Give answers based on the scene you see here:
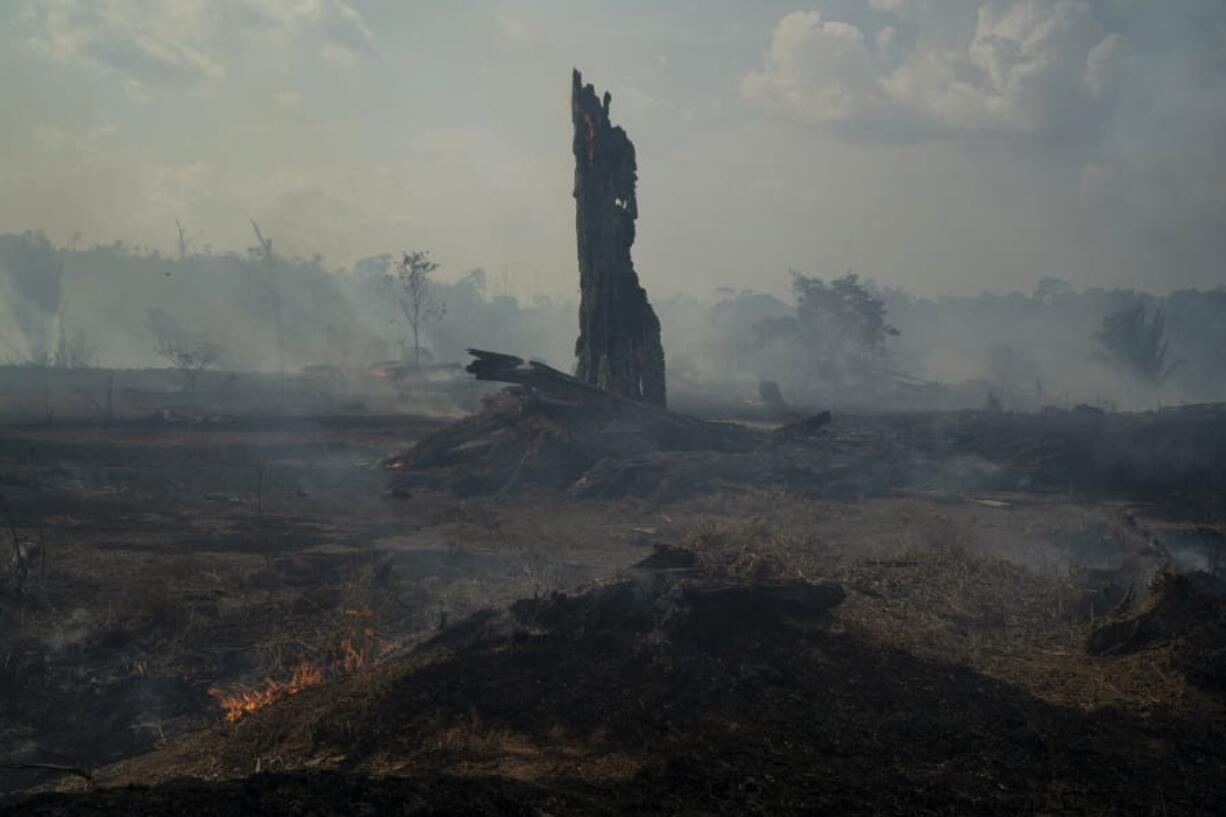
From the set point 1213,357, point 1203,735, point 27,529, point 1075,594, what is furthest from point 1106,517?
point 1213,357

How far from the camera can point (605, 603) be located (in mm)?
8188

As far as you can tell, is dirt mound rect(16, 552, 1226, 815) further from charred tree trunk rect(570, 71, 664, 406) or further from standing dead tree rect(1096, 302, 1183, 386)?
standing dead tree rect(1096, 302, 1183, 386)

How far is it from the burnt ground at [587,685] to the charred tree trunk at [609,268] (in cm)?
1227

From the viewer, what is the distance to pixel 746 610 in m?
8.22

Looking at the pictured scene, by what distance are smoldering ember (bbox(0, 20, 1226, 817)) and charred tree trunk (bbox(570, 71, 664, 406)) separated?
104 millimetres

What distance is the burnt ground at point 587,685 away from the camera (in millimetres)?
5211

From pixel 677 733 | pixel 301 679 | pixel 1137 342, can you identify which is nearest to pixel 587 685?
pixel 677 733

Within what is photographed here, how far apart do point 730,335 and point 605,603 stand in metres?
79.4

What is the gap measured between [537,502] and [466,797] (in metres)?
16.5

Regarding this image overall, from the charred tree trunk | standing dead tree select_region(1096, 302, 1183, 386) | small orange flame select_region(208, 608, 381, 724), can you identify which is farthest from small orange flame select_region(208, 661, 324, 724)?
standing dead tree select_region(1096, 302, 1183, 386)

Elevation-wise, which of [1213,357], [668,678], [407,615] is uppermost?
[1213,357]

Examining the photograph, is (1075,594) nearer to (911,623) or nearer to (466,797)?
(911,623)

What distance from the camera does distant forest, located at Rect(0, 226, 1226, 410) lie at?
60.3m

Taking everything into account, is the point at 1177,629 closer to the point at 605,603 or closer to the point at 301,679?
the point at 605,603
